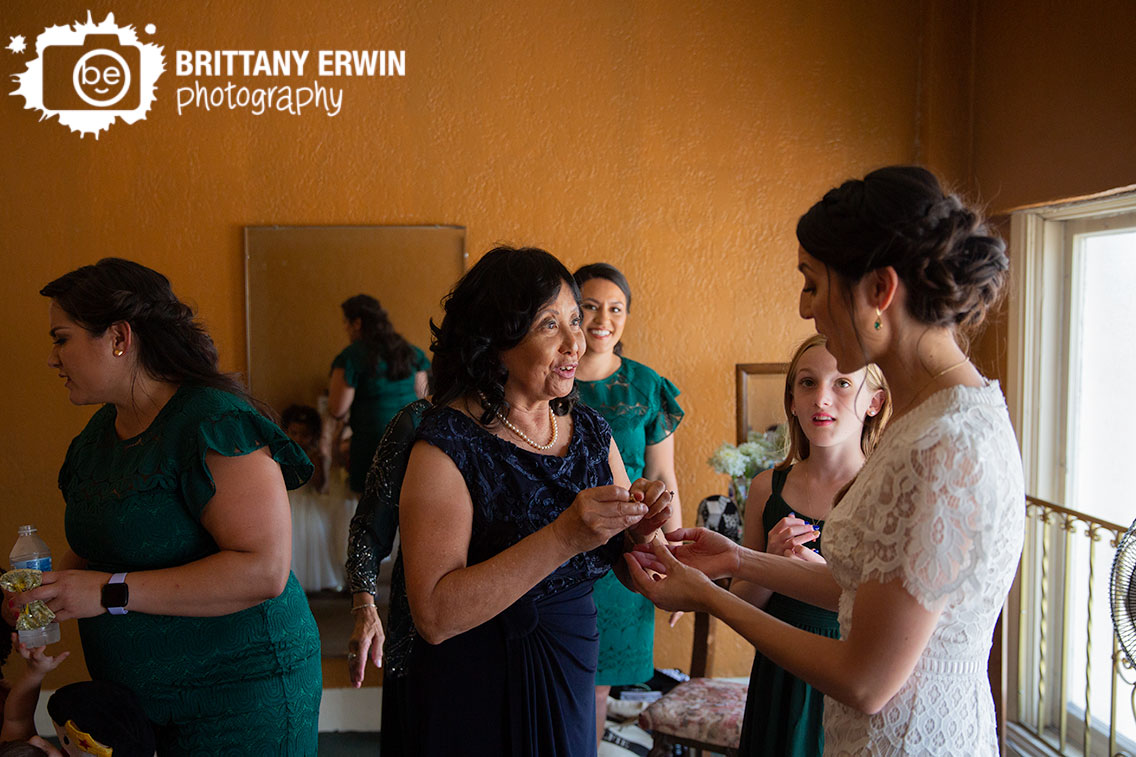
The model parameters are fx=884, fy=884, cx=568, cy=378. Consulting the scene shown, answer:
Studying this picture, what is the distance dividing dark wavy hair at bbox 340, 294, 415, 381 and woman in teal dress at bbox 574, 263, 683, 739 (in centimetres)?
90


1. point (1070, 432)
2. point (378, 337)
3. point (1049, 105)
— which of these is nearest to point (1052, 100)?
point (1049, 105)

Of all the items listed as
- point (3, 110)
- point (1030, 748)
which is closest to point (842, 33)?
point (1030, 748)

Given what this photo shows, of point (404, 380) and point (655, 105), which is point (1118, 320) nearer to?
point (655, 105)

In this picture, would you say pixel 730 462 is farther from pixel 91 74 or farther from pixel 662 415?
pixel 91 74

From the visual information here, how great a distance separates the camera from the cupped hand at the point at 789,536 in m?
1.83

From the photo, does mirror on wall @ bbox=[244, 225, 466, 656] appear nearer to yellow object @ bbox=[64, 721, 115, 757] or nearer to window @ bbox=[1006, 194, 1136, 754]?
yellow object @ bbox=[64, 721, 115, 757]

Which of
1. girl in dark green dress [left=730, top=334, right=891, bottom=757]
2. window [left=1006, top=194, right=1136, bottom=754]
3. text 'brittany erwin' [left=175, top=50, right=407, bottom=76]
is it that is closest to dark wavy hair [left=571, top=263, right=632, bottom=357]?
girl in dark green dress [left=730, top=334, right=891, bottom=757]

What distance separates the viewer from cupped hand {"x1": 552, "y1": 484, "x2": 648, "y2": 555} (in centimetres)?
139

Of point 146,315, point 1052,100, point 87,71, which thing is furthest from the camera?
point 87,71

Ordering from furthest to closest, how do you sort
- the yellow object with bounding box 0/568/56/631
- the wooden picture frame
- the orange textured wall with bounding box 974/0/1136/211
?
1. the wooden picture frame
2. the orange textured wall with bounding box 974/0/1136/211
3. the yellow object with bounding box 0/568/56/631

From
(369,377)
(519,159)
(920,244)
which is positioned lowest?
(369,377)

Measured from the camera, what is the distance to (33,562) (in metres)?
1.80

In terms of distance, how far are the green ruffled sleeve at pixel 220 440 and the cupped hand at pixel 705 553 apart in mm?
811

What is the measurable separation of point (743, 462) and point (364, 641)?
1.59 meters
